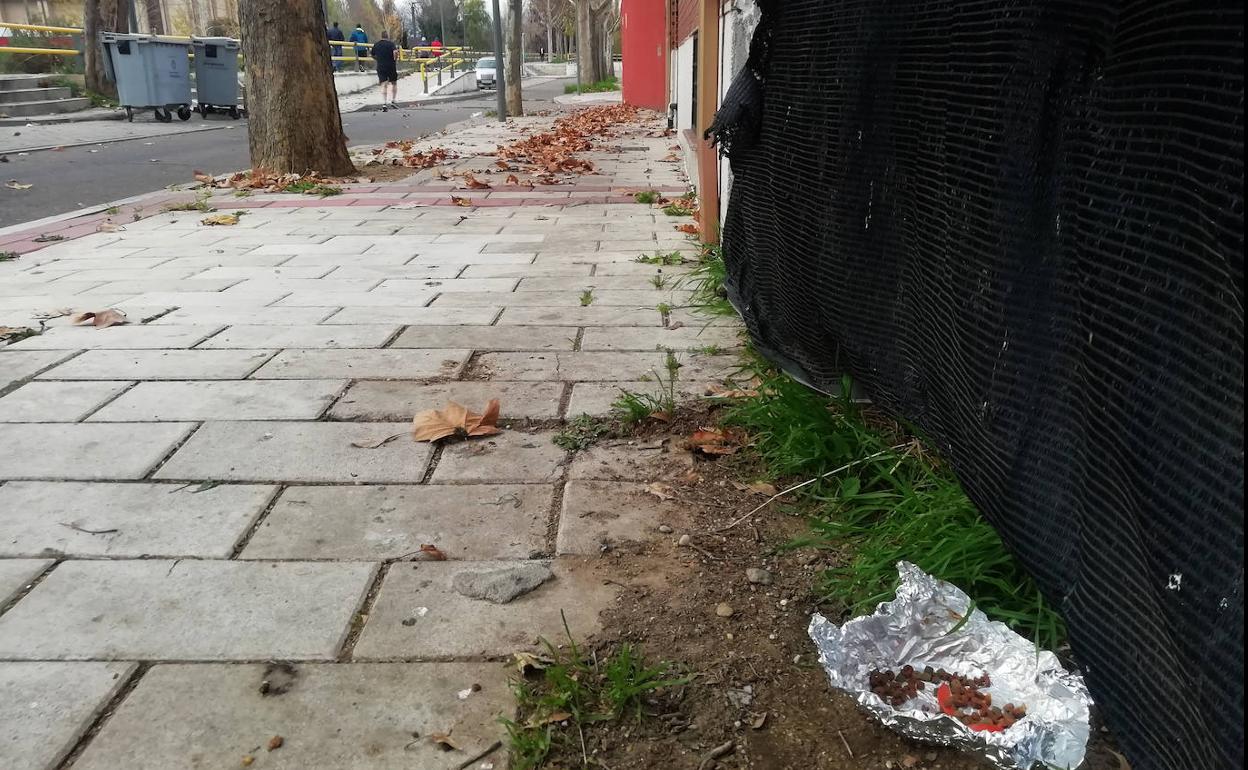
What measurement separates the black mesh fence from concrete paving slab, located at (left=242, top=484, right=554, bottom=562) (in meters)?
1.01

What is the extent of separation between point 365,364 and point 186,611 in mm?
1758

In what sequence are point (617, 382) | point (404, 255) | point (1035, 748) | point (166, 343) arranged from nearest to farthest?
point (1035, 748)
point (617, 382)
point (166, 343)
point (404, 255)

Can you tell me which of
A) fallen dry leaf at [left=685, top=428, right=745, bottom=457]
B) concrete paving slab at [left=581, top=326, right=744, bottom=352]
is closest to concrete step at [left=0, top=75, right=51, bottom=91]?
concrete paving slab at [left=581, top=326, right=744, bottom=352]

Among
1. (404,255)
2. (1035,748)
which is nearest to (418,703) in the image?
(1035,748)

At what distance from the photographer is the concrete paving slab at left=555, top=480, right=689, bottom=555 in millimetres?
2344

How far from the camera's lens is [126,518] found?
8.12 feet

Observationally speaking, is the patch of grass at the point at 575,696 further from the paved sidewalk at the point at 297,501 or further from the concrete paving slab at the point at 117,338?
the concrete paving slab at the point at 117,338

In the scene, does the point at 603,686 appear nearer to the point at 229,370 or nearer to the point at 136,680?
the point at 136,680

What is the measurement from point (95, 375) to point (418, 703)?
2.55 meters

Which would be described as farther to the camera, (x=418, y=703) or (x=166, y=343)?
(x=166, y=343)

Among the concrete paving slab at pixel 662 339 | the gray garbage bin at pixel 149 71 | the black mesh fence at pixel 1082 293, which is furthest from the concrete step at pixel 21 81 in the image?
the black mesh fence at pixel 1082 293

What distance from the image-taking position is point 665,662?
6.02 feet

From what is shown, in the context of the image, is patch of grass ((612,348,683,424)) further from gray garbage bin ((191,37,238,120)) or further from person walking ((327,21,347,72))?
person walking ((327,21,347,72))

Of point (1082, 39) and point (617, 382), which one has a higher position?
point (1082, 39)
